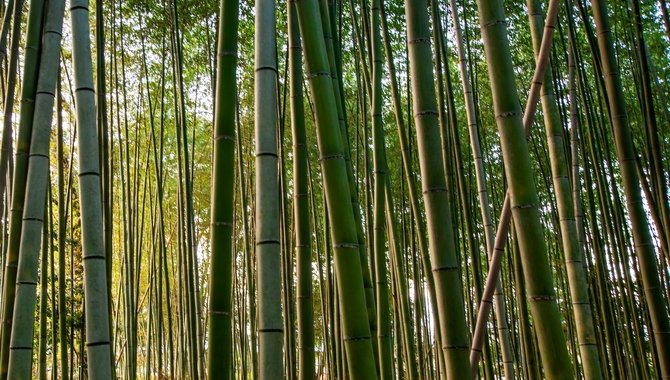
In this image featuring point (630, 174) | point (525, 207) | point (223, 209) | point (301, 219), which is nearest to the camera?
point (525, 207)

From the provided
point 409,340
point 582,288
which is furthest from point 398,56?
point 582,288

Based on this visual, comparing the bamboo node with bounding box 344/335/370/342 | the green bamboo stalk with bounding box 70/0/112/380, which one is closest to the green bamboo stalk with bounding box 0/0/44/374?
the green bamboo stalk with bounding box 70/0/112/380

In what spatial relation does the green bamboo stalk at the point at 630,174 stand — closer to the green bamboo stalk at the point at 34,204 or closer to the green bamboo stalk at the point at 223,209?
the green bamboo stalk at the point at 223,209

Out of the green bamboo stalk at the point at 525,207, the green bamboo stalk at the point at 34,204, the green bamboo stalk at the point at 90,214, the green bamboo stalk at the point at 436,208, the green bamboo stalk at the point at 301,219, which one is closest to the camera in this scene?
the green bamboo stalk at the point at 525,207

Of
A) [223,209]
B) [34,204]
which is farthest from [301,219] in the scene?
[34,204]

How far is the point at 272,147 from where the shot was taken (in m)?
1.18

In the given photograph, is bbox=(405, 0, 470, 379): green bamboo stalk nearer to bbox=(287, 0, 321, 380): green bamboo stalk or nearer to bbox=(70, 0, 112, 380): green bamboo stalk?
bbox=(287, 0, 321, 380): green bamboo stalk

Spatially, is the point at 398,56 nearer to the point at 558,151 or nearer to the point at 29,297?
the point at 558,151

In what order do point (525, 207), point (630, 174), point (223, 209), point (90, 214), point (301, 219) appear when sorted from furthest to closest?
point (630, 174) → point (301, 219) → point (90, 214) → point (223, 209) → point (525, 207)

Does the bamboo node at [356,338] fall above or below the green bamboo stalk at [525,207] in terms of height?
below

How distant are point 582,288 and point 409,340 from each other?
1.15 meters

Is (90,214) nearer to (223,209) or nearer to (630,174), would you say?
(223,209)

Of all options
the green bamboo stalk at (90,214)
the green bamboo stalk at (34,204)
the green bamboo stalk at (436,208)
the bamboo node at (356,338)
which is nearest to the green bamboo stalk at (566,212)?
the green bamboo stalk at (436,208)

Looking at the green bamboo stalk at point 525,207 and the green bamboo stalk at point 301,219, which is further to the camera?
the green bamboo stalk at point 301,219
